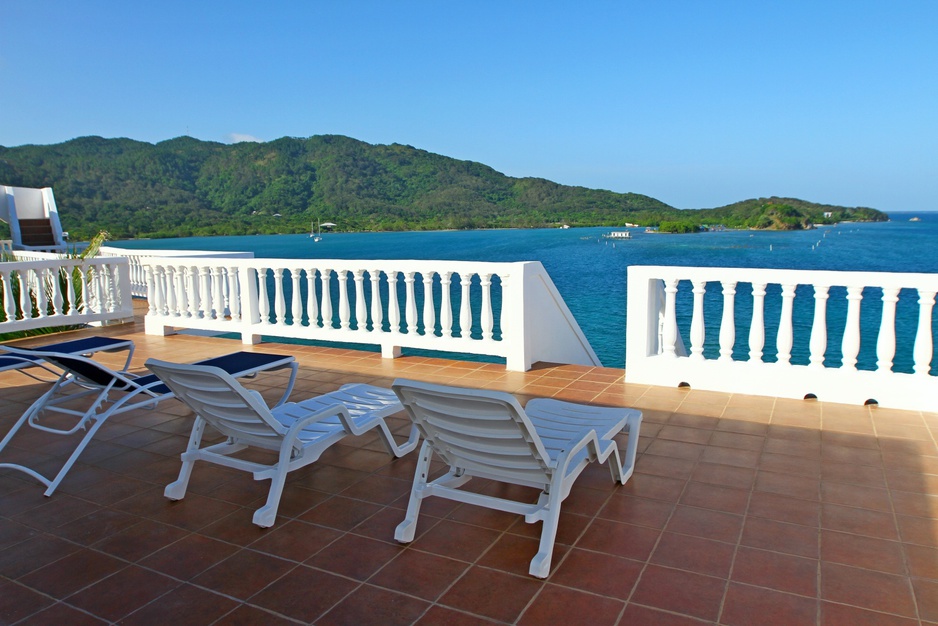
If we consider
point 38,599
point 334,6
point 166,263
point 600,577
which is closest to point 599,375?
point 600,577

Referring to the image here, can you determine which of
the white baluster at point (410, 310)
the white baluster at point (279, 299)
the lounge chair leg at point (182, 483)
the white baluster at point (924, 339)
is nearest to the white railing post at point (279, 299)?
the white baluster at point (279, 299)

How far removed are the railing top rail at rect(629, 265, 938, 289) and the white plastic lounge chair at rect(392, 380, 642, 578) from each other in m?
2.86

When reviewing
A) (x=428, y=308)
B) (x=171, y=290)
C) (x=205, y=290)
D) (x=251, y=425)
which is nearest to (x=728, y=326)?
(x=428, y=308)

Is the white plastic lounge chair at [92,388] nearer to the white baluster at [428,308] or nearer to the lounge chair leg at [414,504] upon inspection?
the lounge chair leg at [414,504]

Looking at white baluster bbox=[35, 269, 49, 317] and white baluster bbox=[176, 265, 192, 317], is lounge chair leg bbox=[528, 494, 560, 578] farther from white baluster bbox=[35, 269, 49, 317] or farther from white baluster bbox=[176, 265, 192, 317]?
white baluster bbox=[35, 269, 49, 317]

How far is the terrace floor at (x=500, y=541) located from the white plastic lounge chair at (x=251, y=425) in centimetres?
22

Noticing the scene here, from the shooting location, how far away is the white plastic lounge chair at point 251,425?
10.6 ft

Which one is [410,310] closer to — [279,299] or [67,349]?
[279,299]

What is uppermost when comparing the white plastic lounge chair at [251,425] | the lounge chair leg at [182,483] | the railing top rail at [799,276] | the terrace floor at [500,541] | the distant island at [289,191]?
the distant island at [289,191]

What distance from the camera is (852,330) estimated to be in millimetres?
5289

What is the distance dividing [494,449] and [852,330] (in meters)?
3.99

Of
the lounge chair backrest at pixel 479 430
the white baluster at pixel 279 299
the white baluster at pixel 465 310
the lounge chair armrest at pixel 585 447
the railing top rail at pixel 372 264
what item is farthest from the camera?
the white baluster at pixel 279 299

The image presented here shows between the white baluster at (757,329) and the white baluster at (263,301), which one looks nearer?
the white baluster at (757,329)

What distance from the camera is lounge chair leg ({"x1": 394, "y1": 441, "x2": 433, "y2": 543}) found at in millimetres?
3051
